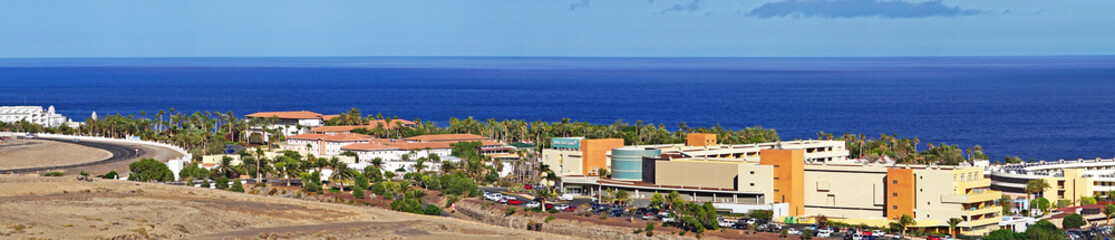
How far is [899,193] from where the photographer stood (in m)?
73.4

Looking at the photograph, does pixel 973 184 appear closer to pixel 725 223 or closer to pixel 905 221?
pixel 905 221

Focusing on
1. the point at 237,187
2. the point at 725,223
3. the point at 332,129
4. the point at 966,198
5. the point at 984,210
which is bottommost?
the point at 725,223

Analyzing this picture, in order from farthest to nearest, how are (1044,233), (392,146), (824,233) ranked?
(392,146), (824,233), (1044,233)

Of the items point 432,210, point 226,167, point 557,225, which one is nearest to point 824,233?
point 557,225

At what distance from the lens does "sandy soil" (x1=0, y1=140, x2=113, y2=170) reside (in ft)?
345

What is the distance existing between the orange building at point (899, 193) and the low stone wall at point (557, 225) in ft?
46.3

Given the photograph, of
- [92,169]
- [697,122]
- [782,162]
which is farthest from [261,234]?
[697,122]

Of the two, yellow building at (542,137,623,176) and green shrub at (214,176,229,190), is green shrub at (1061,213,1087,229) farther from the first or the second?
green shrub at (214,176,229,190)

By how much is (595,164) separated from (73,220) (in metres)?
37.8

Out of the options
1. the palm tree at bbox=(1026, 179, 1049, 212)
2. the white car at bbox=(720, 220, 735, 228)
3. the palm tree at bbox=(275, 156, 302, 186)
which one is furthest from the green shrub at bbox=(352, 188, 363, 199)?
the palm tree at bbox=(1026, 179, 1049, 212)

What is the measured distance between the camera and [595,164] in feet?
303

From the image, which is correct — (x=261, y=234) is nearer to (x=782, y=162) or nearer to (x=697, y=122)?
(x=782, y=162)

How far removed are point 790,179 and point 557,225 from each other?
13.8 metres

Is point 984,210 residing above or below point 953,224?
above
